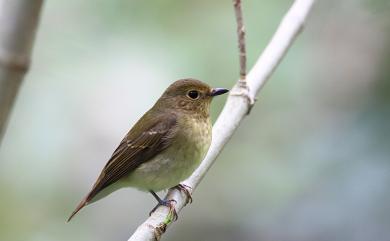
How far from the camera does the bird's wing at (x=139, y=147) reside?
3041mm

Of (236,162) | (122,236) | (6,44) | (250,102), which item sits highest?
(6,44)

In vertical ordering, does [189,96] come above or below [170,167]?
above

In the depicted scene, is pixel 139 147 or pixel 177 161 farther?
pixel 139 147

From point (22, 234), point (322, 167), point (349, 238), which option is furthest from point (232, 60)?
A: point (22, 234)

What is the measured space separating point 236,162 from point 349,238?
110cm

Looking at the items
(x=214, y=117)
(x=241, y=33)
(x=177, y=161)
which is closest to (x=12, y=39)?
(x=241, y=33)

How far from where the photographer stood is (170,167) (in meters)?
3.03

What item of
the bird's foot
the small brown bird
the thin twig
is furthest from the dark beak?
the bird's foot

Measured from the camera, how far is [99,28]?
3555 millimetres

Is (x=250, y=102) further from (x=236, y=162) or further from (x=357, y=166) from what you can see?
(x=236, y=162)

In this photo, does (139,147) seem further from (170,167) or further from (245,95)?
(245,95)

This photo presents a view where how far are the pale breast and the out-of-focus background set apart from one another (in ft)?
1.57

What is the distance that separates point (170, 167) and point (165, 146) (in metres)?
0.18

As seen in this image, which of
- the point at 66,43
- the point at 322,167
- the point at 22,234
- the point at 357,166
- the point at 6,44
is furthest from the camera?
the point at 66,43
